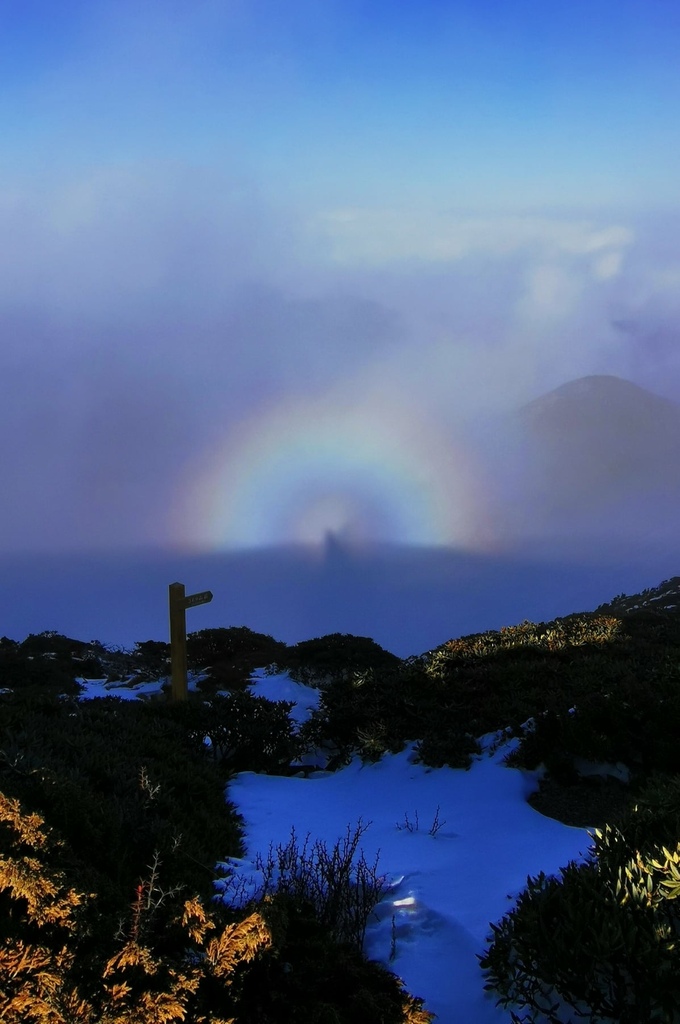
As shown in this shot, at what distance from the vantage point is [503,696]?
30.4 ft

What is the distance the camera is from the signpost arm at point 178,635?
10781mm

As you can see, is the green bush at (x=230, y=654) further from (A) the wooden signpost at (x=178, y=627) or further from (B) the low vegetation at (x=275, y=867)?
(B) the low vegetation at (x=275, y=867)

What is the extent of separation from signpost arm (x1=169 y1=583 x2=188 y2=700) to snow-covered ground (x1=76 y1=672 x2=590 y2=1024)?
3075 mm

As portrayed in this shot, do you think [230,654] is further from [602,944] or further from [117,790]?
[602,944]

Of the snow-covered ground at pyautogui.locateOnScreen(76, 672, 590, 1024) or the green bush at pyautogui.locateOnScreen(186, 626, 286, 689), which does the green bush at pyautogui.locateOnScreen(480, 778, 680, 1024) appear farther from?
the green bush at pyautogui.locateOnScreen(186, 626, 286, 689)

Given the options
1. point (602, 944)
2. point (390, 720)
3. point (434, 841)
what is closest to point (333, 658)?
point (390, 720)

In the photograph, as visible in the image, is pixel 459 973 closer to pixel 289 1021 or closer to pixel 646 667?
pixel 289 1021

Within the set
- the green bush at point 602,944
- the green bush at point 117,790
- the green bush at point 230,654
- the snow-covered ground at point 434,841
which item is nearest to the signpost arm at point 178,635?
the green bush at point 117,790

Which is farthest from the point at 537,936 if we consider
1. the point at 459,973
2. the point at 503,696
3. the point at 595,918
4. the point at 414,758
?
the point at 503,696

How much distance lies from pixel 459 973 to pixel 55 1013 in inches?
92.1

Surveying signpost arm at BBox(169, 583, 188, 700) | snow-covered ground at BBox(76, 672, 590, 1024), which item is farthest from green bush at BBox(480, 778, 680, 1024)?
signpost arm at BBox(169, 583, 188, 700)

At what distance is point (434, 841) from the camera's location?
618 cm

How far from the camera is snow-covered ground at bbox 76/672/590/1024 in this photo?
4160mm

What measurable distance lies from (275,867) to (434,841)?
158 centimetres
